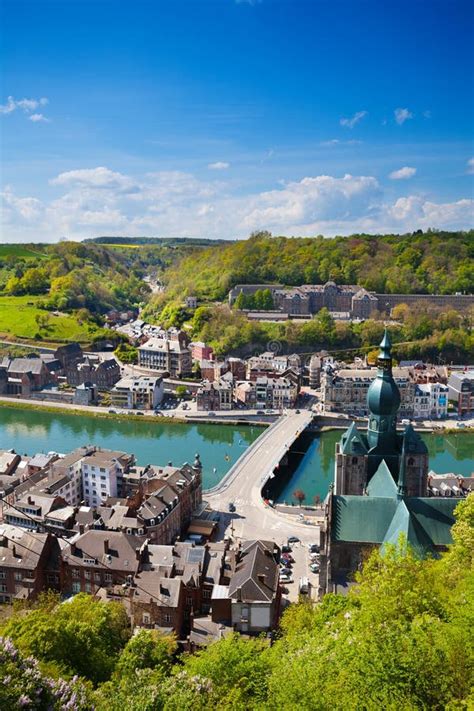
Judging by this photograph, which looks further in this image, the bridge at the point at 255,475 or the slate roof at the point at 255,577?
the bridge at the point at 255,475

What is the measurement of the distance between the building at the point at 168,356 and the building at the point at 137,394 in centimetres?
563

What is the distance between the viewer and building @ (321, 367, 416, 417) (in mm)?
33438

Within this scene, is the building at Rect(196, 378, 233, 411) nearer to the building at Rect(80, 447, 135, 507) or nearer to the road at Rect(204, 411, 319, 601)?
the road at Rect(204, 411, 319, 601)

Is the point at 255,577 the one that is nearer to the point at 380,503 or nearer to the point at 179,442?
the point at 380,503

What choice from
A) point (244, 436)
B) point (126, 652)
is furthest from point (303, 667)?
point (244, 436)

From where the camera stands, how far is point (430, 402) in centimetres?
3338

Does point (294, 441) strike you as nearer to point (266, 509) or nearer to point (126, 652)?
point (266, 509)

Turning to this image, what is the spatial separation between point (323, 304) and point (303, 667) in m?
48.4

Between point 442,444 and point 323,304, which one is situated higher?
point 323,304

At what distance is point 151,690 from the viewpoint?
23.6 ft

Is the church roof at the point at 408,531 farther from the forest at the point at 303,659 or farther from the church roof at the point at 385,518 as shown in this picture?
the forest at the point at 303,659

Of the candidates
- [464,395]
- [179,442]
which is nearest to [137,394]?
[179,442]

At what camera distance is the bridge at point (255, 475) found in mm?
19797

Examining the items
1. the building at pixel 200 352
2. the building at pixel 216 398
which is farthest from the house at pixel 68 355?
the building at pixel 216 398
